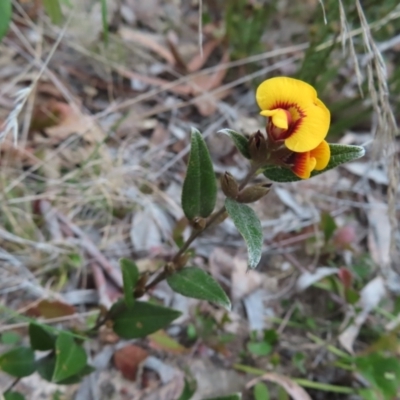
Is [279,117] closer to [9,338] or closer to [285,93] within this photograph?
[285,93]

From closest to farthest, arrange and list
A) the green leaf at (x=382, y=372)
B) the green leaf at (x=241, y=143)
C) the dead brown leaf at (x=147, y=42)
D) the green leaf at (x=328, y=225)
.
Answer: the green leaf at (x=241, y=143)
the green leaf at (x=382, y=372)
the green leaf at (x=328, y=225)
the dead brown leaf at (x=147, y=42)

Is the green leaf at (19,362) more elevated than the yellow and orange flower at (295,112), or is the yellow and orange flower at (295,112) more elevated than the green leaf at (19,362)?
the yellow and orange flower at (295,112)

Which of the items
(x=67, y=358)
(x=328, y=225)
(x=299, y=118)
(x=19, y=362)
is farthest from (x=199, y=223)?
(x=328, y=225)

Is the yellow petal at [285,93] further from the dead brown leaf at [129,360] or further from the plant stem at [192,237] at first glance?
the dead brown leaf at [129,360]

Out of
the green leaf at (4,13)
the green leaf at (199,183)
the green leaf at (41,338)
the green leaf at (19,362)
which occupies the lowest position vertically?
the green leaf at (19,362)

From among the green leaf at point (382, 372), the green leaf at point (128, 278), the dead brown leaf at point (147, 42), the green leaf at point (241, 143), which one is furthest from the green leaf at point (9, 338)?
the dead brown leaf at point (147, 42)
